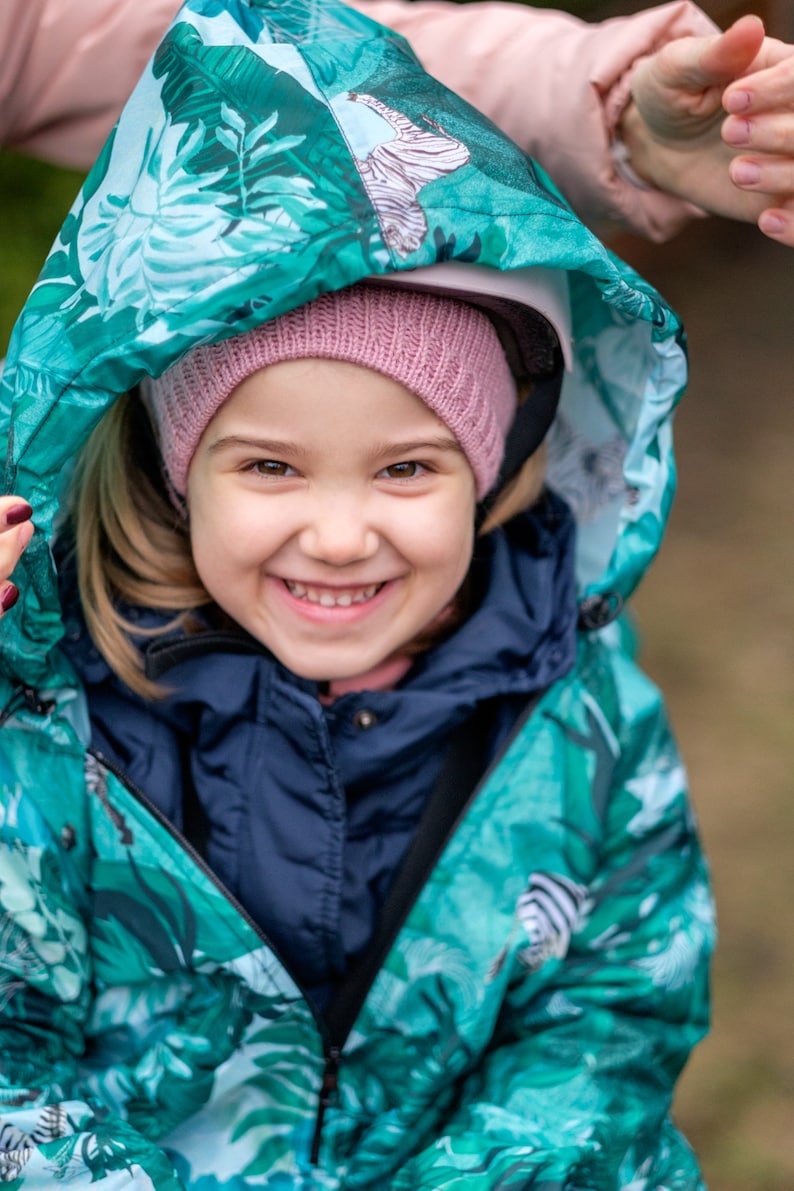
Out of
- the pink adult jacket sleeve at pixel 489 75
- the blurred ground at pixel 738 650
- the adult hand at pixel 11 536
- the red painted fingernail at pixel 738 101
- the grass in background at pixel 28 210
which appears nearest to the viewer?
the adult hand at pixel 11 536

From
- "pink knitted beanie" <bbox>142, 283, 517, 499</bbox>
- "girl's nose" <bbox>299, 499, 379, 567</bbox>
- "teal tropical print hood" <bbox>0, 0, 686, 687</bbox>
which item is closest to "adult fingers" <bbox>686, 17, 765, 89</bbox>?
"teal tropical print hood" <bbox>0, 0, 686, 687</bbox>

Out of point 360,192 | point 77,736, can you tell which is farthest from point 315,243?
point 77,736

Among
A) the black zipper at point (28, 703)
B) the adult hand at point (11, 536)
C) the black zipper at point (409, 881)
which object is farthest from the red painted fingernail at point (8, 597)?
the black zipper at point (409, 881)

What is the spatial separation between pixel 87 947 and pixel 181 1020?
0.47ft

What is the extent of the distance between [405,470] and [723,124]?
561mm

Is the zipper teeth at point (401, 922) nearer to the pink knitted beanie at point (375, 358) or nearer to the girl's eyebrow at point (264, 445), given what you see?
the pink knitted beanie at point (375, 358)

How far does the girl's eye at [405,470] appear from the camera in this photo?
160 centimetres

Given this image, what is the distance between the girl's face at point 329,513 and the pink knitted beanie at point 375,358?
0.06 feet

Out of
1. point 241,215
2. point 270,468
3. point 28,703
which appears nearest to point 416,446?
point 270,468

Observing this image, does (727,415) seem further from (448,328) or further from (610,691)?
(448,328)

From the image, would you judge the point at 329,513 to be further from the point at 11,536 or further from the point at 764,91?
the point at 764,91

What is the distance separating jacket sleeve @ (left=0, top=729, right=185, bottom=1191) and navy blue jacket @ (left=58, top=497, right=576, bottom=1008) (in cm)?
13

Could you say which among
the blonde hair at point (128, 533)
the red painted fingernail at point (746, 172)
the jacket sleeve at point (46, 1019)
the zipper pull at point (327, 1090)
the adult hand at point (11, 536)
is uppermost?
the red painted fingernail at point (746, 172)

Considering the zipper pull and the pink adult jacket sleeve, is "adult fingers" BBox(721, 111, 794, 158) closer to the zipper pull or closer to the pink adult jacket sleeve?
the pink adult jacket sleeve
